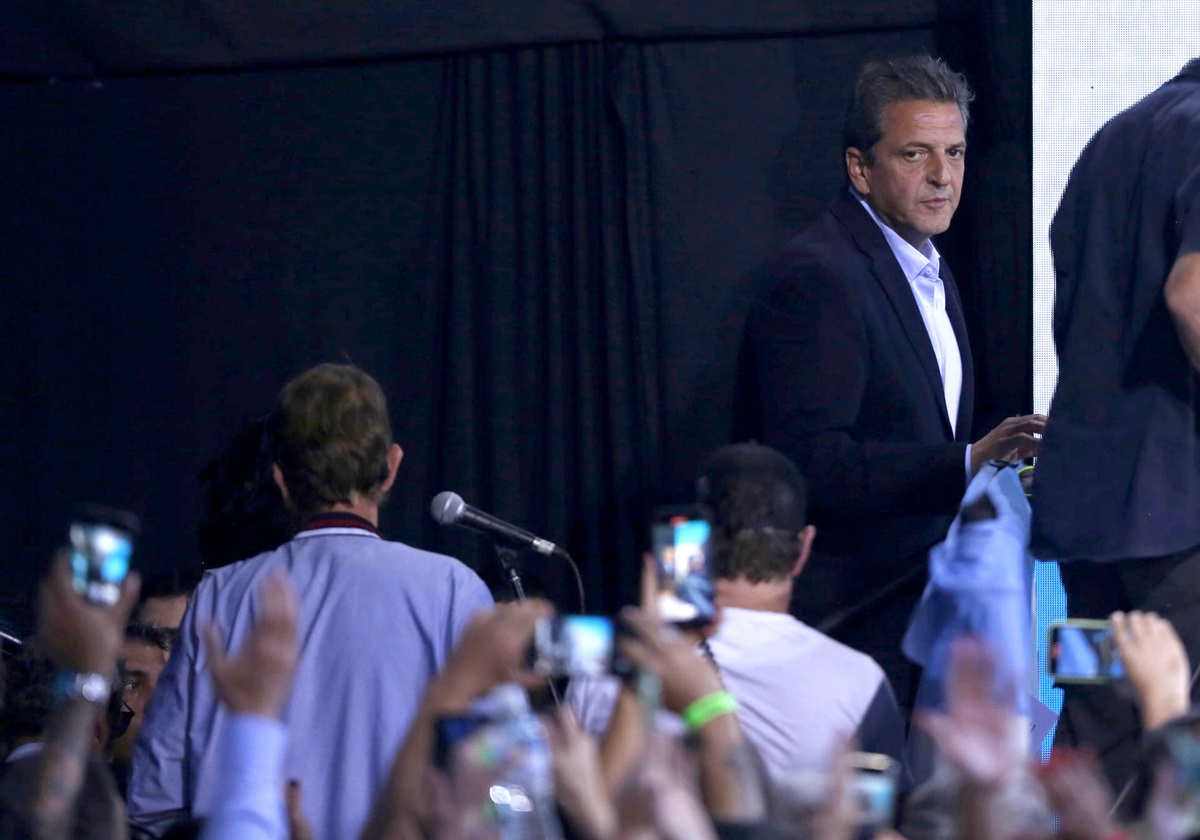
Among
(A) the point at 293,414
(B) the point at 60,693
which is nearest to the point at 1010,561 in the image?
(A) the point at 293,414

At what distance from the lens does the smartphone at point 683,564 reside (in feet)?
5.48

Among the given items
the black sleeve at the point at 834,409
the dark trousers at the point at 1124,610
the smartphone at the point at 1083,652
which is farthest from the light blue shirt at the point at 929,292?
the smartphone at the point at 1083,652

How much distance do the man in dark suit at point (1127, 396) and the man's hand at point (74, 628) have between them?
4.53ft

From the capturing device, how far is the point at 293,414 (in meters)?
2.35

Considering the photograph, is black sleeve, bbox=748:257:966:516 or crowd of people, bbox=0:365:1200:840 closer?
crowd of people, bbox=0:365:1200:840

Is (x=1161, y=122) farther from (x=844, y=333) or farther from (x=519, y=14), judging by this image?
(x=519, y=14)

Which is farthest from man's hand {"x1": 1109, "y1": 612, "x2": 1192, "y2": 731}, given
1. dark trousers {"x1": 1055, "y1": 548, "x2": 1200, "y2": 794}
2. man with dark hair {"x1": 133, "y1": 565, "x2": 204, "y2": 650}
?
man with dark hair {"x1": 133, "y1": 565, "x2": 204, "y2": 650}

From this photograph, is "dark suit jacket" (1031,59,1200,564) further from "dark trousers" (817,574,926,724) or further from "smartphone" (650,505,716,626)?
"smartphone" (650,505,716,626)

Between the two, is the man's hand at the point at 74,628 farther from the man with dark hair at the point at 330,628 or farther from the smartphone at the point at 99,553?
the man with dark hair at the point at 330,628

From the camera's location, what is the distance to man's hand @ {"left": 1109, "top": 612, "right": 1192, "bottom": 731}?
5.13ft

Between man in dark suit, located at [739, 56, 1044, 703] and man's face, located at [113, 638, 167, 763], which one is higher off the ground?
man in dark suit, located at [739, 56, 1044, 703]

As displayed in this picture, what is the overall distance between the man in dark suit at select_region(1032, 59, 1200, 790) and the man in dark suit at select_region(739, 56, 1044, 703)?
249mm

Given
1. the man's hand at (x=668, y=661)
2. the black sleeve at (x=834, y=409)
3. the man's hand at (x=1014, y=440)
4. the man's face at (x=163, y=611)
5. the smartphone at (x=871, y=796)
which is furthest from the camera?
the man's face at (x=163, y=611)

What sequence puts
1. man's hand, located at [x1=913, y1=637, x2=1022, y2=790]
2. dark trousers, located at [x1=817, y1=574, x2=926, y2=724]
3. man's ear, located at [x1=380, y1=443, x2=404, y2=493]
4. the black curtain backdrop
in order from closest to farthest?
1. man's hand, located at [x1=913, y1=637, x2=1022, y2=790]
2. man's ear, located at [x1=380, y1=443, x2=404, y2=493]
3. dark trousers, located at [x1=817, y1=574, x2=926, y2=724]
4. the black curtain backdrop
